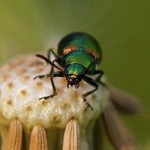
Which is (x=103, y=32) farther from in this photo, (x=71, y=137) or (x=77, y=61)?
(x=71, y=137)

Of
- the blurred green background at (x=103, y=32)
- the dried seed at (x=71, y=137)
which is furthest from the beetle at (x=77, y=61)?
the blurred green background at (x=103, y=32)

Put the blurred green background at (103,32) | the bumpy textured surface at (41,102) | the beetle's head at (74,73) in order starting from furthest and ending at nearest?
the blurred green background at (103,32)
the bumpy textured surface at (41,102)
the beetle's head at (74,73)

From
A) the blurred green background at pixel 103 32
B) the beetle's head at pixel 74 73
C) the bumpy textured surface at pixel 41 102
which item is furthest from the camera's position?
the blurred green background at pixel 103 32

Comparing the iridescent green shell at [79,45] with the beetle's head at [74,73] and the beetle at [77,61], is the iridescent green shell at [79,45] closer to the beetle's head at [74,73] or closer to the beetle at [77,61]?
the beetle at [77,61]

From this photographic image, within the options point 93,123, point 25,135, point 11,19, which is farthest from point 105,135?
point 11,19

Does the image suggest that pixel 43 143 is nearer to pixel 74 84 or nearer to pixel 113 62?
pixel 74 84

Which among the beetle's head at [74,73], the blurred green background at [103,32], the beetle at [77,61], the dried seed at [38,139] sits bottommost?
the dried seed at [38,139]

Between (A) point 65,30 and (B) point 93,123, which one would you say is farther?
(A) point 65,30
